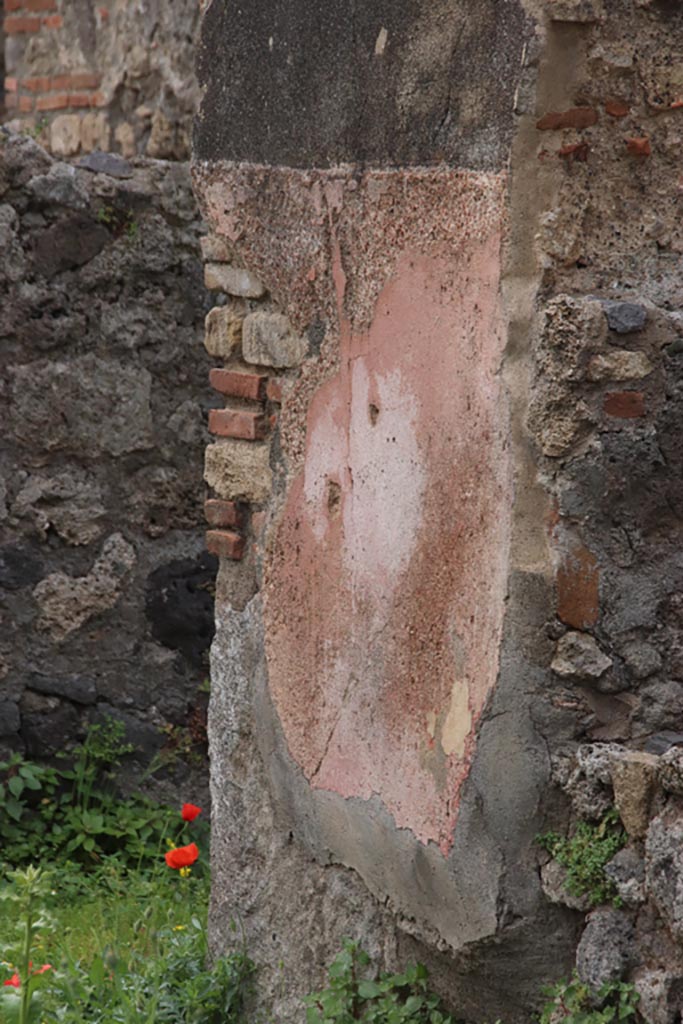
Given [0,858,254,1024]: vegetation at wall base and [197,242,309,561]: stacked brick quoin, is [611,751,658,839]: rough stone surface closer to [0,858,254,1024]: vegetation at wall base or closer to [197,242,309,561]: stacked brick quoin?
[0,858,254,1024]: vegetation at wall base

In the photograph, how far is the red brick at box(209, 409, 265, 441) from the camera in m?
3.11

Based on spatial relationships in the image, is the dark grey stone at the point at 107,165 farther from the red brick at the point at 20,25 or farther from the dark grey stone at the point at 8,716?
the red brick at the point at 20,25

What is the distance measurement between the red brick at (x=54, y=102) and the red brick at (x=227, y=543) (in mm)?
3429

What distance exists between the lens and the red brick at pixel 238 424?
3105 mm

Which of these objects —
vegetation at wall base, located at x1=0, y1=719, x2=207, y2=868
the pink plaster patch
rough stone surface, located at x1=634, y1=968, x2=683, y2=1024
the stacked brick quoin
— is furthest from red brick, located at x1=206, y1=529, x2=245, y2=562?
vegetation at wall base, located at x1=0, y1=719, x2=207, y2=868

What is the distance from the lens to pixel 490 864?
97.9 inches

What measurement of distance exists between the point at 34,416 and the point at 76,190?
25.3 inches

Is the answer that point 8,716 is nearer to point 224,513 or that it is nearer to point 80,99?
point 224,513

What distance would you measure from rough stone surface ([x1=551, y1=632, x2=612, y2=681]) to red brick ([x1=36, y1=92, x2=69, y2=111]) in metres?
4.35

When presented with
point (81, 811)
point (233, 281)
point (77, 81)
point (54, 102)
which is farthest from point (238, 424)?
point (54, 102)

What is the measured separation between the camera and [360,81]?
276 cm

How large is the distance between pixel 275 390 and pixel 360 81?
0.62m

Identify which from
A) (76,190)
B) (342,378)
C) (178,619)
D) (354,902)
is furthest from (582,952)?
(76,190)

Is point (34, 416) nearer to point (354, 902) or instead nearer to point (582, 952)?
point (354, 902)
